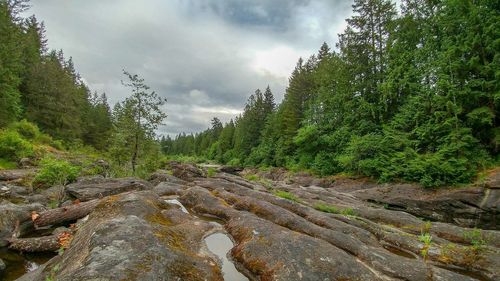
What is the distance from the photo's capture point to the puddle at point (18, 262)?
714cm

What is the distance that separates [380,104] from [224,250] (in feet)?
105

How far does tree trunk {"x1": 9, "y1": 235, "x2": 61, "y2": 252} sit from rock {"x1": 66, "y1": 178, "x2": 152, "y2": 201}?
206 inches

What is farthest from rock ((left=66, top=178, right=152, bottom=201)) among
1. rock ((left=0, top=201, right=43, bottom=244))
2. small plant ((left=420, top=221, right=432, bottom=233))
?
small plant ((left=420, top=221, right=432, bottom=233))

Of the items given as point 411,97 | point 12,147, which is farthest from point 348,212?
point 12,147

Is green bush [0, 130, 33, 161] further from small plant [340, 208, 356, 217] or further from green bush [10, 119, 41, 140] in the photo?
small plant [340, 208, 356, 217]

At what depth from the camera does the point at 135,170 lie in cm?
2541

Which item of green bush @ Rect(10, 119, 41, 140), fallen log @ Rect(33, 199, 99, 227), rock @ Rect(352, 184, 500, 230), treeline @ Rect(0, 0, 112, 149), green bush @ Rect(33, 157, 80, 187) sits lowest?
rock @ Rect(352, 184, 500, 230)

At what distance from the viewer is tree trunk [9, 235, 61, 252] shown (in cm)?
841

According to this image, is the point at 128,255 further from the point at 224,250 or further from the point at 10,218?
the point at 10,218

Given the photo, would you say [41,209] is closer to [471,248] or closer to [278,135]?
[471,248]

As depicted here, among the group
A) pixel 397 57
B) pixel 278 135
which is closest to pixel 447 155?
pixel 397 57

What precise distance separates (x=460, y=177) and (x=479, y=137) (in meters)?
6.20

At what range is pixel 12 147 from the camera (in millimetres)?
25859

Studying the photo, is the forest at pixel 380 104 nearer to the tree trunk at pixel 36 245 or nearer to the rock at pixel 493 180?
the rock at pixel 493 180
